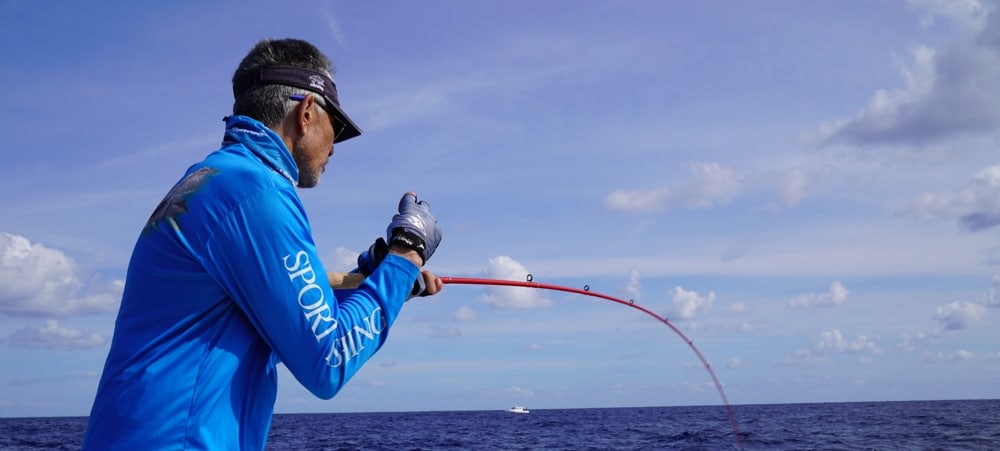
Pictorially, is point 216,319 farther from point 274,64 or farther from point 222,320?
point 274,64

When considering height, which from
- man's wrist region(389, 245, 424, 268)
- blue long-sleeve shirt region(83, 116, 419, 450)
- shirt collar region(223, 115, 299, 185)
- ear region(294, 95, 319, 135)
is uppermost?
ear region(294, 95, 319, 135)

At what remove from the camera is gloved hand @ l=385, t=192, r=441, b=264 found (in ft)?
8.70

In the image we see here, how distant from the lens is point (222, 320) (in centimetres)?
215

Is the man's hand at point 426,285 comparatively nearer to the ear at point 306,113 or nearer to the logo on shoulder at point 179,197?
the ear at point 306,113

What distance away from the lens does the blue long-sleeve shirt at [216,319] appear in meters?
2.06

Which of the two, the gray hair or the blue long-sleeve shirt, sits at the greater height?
the gray hair

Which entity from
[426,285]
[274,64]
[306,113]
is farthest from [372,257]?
[274,64]

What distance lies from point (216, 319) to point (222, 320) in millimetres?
15

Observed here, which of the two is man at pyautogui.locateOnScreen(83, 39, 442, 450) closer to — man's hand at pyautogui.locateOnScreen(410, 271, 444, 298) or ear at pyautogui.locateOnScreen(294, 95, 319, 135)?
ear at pyautogui.locateOnScreen(294, 95, 319, 135)

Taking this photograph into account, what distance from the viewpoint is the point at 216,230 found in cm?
209

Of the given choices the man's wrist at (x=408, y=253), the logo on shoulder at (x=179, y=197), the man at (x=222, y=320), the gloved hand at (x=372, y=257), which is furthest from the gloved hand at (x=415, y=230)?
the logo on shoulder at (x=179, y=197)

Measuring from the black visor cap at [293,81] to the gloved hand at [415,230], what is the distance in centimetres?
39

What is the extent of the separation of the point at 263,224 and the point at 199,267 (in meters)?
0.19

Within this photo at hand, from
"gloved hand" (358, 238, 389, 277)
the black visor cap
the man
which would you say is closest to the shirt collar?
the man
